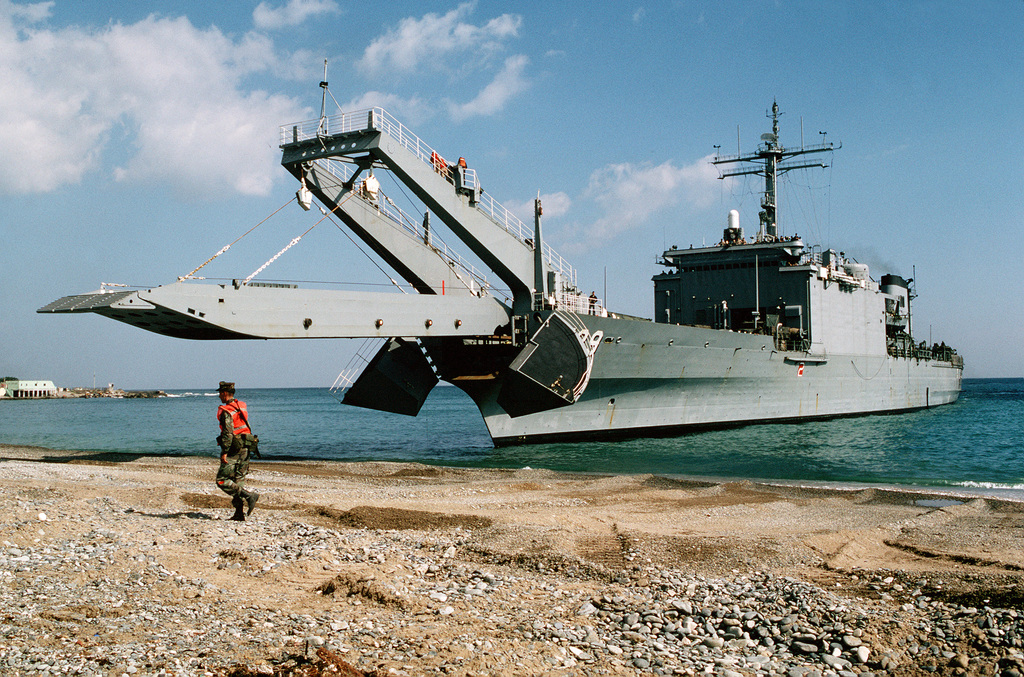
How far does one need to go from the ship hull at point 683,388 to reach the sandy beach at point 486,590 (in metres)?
9.89

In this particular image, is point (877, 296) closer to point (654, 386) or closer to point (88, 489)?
point (654, 386)

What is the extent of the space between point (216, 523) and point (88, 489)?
152 inches

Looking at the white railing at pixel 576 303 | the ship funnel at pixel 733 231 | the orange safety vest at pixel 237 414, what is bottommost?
the orange safety vest at pixel 237 414

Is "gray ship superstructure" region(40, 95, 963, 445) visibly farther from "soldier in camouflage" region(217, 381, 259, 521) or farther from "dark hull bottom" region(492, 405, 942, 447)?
"soldier in camouflage" region(217, 381, 259, 521)

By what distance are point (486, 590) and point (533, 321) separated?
1246 centimetres

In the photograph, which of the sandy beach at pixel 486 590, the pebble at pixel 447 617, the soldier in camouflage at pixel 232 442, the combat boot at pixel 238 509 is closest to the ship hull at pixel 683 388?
the sandy beach at pixel 486 590

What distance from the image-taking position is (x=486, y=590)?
227 inches

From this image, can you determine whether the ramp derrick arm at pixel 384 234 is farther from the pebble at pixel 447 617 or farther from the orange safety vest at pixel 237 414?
the pebble at pixel 447 617

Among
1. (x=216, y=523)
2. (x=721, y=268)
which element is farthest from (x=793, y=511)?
(x=721, y=268)

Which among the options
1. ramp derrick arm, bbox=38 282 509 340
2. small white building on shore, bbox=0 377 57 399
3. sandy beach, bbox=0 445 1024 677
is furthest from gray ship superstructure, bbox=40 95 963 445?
small white building on shore, bbox=0 377 57 399

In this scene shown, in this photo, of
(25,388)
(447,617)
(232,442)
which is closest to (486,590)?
(447,617)

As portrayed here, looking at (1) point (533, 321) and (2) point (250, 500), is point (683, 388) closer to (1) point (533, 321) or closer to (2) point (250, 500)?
(1) point (533, 321)

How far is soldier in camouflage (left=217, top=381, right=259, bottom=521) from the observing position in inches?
295

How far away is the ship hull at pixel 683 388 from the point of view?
65.3 ft
